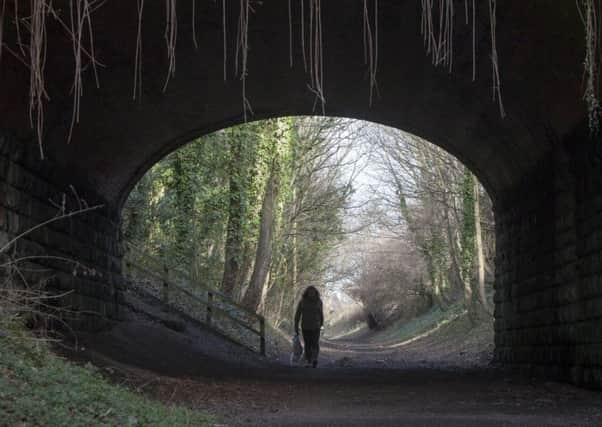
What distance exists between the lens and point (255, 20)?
9.64m

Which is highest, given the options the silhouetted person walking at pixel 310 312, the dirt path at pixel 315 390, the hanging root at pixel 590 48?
the hanging root at pixel 590 48

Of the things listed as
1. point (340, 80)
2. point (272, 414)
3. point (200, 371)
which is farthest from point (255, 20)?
point (200, 371)

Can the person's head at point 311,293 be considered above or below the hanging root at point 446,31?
below

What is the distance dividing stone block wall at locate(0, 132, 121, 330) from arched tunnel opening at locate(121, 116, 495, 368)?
3.86m

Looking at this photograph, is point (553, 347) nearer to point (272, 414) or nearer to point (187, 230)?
point (272, 414)

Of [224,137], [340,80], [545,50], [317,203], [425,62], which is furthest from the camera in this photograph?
[317,203]

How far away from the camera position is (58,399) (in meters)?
4.84

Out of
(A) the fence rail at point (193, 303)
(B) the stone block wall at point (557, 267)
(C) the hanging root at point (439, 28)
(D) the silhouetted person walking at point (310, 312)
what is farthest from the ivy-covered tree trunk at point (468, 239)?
(C) the hanging root at point (439, 28)

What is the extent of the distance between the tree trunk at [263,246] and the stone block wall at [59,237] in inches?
245

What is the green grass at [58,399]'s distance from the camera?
14.3 feet

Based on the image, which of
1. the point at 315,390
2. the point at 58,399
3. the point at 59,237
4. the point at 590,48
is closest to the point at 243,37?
the point at 590,48

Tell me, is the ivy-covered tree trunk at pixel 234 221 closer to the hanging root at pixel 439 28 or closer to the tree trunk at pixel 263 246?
the tree trunk at pixel 263 246

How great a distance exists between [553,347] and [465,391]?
1.78 meters

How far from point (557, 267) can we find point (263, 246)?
10934 millimetres
